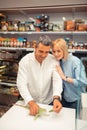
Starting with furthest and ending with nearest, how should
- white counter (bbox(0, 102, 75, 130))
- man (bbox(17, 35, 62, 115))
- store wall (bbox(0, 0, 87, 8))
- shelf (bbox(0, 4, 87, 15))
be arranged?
store wall (bbox(0, 0, 87, 8)) < shelf (bbox(0, 4, 87, 15)) < man (bbox(17, 35, 62, 115)) < white counter (bbox(0, 102, 75, 130))

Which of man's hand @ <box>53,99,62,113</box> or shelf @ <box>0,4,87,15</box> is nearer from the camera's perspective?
man's hand @ <box>53,99,62,113</box>

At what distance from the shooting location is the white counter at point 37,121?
1.11 meters

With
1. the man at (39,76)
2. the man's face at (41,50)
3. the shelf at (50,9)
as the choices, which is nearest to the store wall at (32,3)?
the shelf at (50,9)

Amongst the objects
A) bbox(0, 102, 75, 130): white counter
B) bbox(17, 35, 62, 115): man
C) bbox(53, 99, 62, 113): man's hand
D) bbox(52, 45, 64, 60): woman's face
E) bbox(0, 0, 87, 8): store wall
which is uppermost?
bbox(0, 0, 87, 8): store wall

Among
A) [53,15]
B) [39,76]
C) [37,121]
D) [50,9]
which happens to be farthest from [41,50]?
[53,15]

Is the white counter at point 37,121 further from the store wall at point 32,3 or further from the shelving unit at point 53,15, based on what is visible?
the store wall at point 32,3

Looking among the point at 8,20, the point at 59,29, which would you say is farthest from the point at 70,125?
the point at 8,20

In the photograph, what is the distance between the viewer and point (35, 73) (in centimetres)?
165

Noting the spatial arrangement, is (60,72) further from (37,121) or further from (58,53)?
(37,121)

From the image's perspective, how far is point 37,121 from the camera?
3.86 feet

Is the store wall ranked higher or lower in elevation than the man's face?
higher

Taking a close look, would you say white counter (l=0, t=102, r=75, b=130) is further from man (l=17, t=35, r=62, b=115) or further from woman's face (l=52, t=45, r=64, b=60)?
woman's face (l=52, t=45, r=64, b=60)

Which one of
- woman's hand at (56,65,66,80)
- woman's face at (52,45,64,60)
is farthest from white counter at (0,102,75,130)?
woman's face at (52,45,64,60)

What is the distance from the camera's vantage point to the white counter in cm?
111
